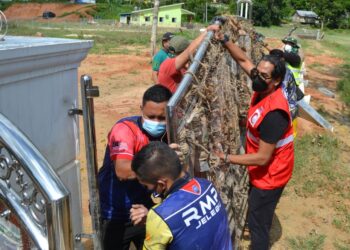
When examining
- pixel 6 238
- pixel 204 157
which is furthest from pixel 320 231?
pixel 6 238

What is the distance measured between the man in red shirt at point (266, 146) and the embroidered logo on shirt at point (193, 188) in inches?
45.2

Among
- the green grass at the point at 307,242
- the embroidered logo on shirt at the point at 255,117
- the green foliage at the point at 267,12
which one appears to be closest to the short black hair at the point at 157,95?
the embroidered logo on shirt at the point at 255,117

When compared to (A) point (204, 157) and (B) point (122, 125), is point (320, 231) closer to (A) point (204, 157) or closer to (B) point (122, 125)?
(A) point (204, 157)

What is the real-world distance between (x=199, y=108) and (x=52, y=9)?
90.3 metres

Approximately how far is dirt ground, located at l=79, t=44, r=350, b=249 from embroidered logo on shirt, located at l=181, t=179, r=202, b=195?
240cm

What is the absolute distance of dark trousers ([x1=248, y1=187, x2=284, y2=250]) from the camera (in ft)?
11.4

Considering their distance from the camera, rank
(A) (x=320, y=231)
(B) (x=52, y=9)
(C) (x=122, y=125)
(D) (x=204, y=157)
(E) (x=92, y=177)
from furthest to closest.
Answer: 1. (B) (x=52, y=9)
2. (A) (x=320, y=231)
3. (D) (x=204, y=157)
4. (C) (x=122, y=125)
5. (E) (x=92, y=177)

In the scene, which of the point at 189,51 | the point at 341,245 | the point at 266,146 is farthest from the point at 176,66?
the point at 341,245

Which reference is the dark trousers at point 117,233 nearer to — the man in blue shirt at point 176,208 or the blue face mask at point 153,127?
the blue face mask at point 153,127

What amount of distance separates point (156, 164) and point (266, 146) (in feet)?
4.52

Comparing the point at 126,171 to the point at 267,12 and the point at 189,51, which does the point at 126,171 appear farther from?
the point at 267,12

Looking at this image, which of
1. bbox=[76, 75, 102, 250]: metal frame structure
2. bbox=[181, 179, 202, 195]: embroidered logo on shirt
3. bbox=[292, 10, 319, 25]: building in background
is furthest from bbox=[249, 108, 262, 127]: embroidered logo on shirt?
bbox=[292, 10, 319, 25]: building in background

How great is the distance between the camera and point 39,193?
153 centimetres

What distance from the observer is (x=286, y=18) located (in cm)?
7712
